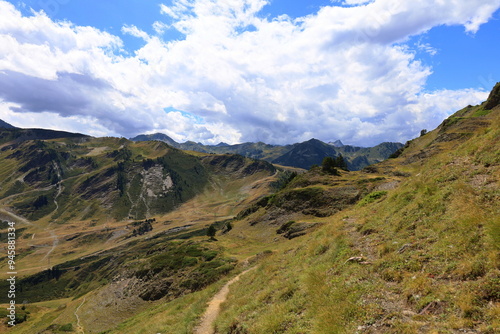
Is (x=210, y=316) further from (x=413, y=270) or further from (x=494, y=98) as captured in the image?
(x=494, y=98)

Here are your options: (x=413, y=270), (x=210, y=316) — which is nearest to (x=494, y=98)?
(x=413, y=270)

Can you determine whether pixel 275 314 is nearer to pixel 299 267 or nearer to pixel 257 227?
pixel 299 267

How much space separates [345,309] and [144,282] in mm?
49608

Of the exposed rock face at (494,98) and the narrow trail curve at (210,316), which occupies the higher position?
the exposed rock face at (494,98)

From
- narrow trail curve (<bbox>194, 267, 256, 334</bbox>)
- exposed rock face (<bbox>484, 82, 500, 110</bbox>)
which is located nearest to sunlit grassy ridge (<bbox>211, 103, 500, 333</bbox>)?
A: narrow trail curve (<bbox>194, 267, 256, 334</bbox>)

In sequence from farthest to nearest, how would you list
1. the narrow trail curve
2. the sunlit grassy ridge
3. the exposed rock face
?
1. the exposed rock face
2. the narrow trail curve
3. the sunlit grassy ridge

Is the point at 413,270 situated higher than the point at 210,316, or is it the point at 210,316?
the point at 413,270

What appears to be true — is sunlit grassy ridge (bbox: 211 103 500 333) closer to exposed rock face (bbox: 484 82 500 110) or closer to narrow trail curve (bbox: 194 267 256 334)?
narrow trail curve (bbox: 194 267 256 334)

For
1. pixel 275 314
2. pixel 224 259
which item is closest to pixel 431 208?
pixel 275 314

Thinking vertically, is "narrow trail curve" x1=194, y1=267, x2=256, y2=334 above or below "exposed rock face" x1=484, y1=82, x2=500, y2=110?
below

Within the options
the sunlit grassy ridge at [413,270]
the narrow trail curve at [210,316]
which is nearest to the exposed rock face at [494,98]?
the sunlit grassy ridge at [413,270]

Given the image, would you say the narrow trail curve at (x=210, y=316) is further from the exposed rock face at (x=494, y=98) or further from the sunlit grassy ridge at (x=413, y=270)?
the exposed rock face at (x=494, y=98)

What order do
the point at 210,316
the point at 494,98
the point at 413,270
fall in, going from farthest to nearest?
the point at 494,98, the point at 210,316, the point at 413,270

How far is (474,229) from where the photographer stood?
32.1 ft
